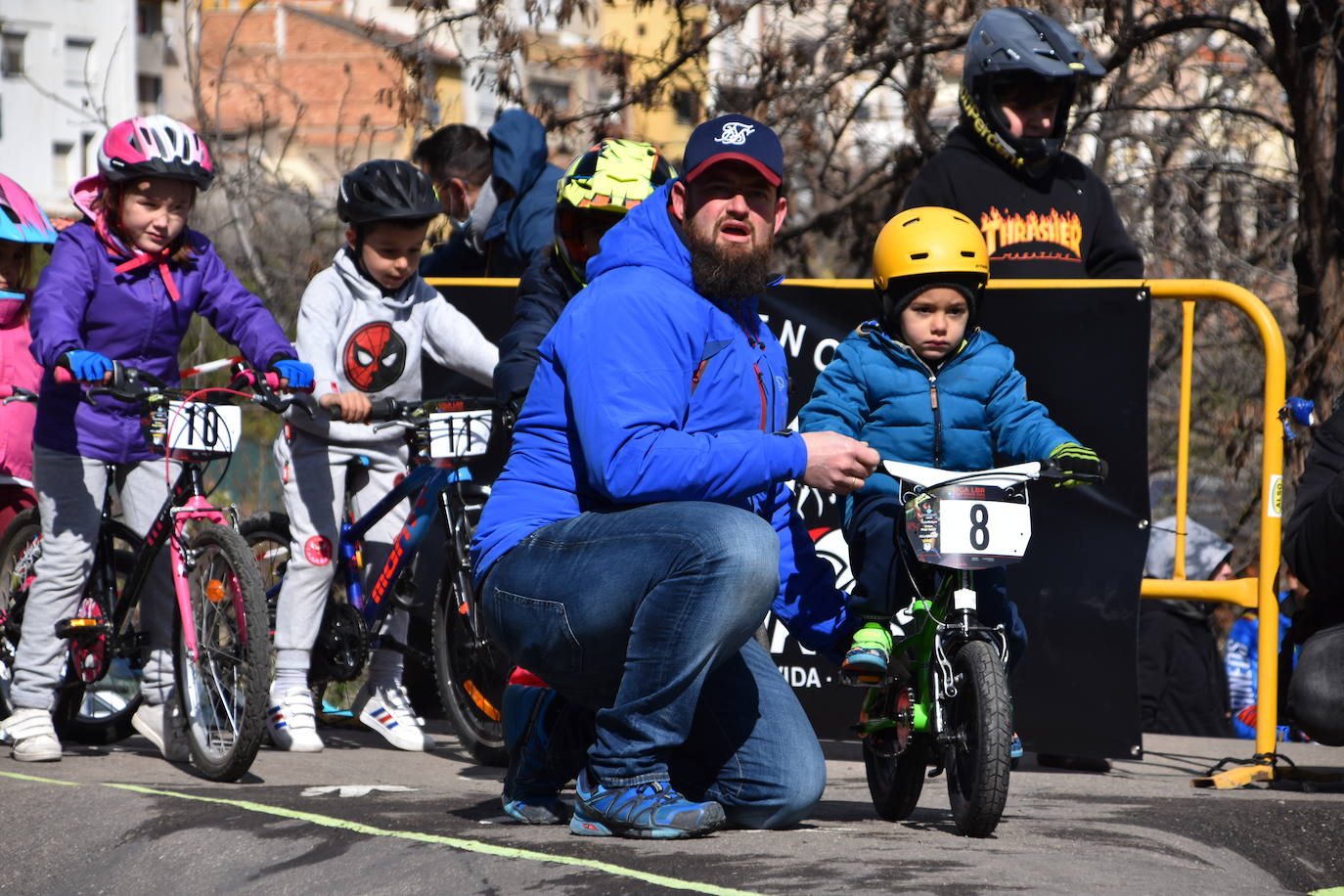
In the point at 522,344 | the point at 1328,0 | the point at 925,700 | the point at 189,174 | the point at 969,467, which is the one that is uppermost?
the point at 1328,0

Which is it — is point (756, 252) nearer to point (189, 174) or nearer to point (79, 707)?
point (189, 174)

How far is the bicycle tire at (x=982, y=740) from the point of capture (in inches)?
177

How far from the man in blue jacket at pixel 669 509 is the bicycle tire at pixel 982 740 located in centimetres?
37

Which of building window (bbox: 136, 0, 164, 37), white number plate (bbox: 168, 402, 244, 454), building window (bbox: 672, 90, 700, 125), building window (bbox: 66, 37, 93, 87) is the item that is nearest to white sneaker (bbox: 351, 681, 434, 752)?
white number plate (bbox: 168, 402, 244, 454)

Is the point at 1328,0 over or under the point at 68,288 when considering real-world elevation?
over

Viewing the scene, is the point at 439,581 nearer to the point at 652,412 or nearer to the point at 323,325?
the point at 323,325

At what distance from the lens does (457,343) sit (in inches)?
279

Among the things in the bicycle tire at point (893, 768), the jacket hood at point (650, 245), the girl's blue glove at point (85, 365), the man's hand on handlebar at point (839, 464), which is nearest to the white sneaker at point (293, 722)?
the girl's blue glove at point (85, 365)

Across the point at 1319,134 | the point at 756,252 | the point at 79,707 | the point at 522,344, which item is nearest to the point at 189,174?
the point at 522,344

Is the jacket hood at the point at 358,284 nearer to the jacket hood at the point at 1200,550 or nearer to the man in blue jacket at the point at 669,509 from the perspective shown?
the man in blue jacket at the point at 669,509

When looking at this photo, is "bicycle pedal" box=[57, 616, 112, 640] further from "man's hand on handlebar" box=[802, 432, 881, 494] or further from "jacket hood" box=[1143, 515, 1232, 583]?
"jacket hood" box=[1143, 515, 1232, 583]

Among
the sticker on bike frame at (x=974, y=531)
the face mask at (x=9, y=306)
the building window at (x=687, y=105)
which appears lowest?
the sticker on bike frame at (x=974, y=531)

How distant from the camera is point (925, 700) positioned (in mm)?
4883

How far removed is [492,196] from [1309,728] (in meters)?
3.91
